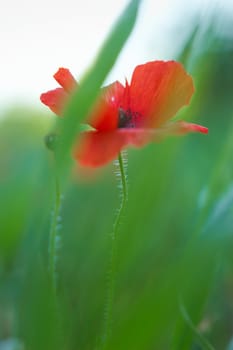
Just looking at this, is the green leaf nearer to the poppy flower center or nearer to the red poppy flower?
the red poppy flower

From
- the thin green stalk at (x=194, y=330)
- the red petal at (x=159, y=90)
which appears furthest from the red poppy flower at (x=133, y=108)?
the thin green stalk at (x=194, y=330)

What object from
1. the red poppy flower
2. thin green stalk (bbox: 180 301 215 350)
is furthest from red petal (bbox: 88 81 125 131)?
thin green stalk (bbox: 180 301 215 350)

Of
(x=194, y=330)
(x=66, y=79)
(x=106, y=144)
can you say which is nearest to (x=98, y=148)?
(x=106, y=144)

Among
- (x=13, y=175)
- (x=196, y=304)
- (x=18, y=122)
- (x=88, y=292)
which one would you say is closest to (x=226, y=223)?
(x=196, y=304)

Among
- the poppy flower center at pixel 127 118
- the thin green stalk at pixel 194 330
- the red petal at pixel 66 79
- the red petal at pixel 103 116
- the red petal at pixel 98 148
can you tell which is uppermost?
the red petal at pixel 66 79

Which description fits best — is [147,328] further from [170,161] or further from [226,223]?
→ [170,161]

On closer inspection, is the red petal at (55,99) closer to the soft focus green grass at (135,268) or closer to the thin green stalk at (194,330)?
the soft focus green grass at (135,268)

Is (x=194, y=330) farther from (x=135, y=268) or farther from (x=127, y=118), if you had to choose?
(x=127, y=118)
